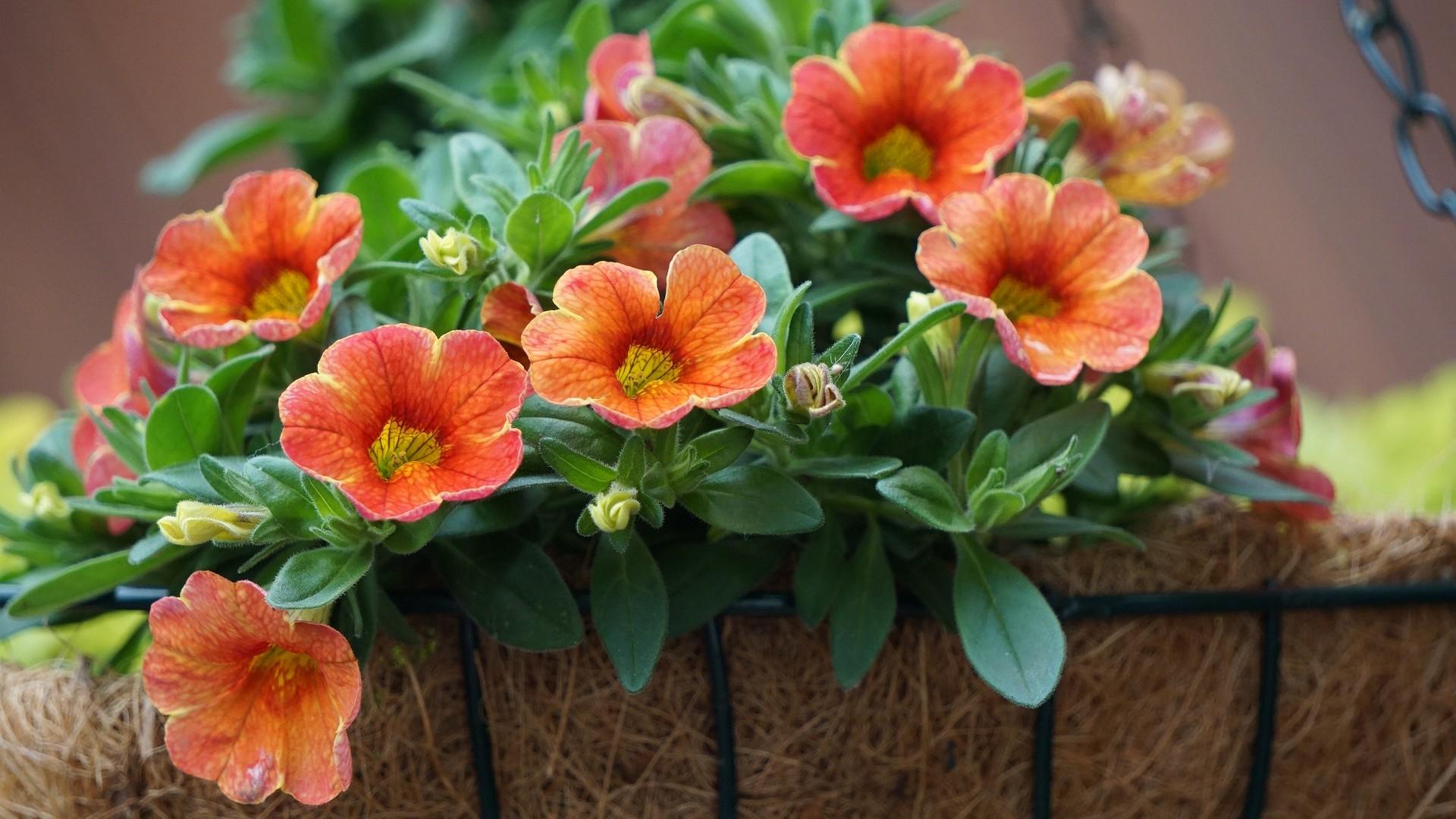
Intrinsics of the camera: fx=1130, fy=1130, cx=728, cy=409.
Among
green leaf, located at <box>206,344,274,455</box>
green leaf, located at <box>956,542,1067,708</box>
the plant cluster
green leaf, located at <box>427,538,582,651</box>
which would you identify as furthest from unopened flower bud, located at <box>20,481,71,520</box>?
green leaf, located at <box>956,542,1067,708</box>

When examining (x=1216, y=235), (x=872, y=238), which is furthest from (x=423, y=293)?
(x=1216, y=235)

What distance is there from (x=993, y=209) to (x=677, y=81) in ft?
0.96

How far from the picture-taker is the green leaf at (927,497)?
0.44m

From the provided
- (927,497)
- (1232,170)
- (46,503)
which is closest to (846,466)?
(927,497)

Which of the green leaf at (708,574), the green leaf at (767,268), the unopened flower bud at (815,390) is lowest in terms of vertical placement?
the green leaf at (708,574)

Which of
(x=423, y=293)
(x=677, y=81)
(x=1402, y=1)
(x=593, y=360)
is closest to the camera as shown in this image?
(x=593, y=360)

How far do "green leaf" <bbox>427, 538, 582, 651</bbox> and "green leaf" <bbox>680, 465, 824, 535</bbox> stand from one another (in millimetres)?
68

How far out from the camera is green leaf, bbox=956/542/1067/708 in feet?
1.45

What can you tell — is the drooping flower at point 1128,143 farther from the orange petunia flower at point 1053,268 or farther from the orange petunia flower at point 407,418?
the orange petunia flower at point 407,418

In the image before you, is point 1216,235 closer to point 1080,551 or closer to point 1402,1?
point 1402,1

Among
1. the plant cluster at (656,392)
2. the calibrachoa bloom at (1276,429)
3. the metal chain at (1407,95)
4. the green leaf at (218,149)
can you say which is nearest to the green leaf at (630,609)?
the plant cluster at (656,392)

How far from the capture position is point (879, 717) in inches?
20.1

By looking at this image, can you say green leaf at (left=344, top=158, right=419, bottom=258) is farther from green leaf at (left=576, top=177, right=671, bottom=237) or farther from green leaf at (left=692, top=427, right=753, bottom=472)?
green leaf at (left=692, top=427, right=753, bottom=472)

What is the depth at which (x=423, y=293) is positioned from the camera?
0.53 meters
